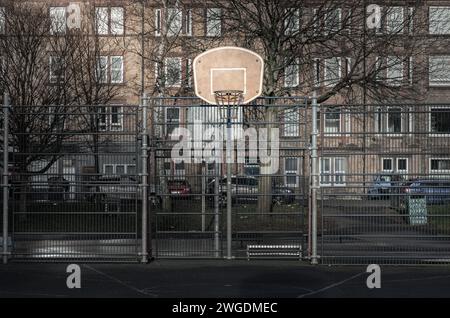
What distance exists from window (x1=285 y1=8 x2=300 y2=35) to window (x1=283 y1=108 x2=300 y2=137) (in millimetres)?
7672

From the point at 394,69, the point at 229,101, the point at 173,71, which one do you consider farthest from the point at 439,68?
the point at 229,101

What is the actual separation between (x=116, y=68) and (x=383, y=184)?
65.4ft

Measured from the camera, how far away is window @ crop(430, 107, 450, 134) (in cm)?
1166

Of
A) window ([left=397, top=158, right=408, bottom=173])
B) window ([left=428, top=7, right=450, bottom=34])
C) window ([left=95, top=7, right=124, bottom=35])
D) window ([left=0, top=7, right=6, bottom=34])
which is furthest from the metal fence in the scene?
window ([left=95, top=7, right=124, bottom=35])

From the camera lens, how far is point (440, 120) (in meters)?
11.8

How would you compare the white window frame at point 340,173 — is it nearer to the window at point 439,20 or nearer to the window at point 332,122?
the window at point 332,122

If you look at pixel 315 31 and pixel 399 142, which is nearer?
pixel 399 142

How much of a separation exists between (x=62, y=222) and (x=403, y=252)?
662 centimetres

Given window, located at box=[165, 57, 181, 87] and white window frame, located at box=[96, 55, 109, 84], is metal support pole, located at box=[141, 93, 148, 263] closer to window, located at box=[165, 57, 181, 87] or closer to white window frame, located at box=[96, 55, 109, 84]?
window, located at box=[165, 57, 181, 87]

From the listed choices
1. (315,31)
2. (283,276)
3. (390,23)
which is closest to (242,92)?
(283,276)

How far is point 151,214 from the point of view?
12133mm

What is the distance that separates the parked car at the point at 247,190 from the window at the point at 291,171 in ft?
0.47

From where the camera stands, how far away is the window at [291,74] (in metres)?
21.6
